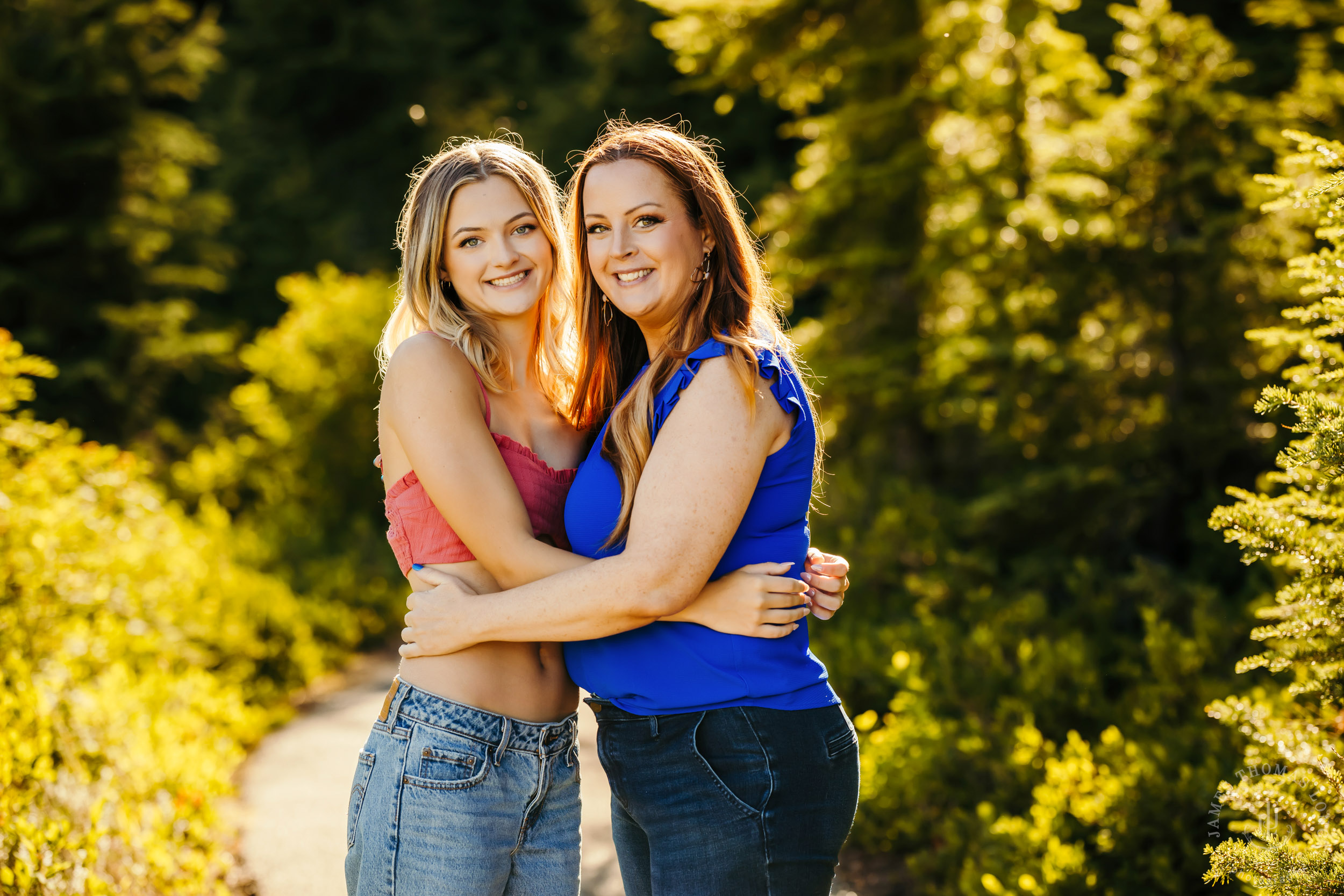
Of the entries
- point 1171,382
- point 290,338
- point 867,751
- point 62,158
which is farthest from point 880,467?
point 62,158

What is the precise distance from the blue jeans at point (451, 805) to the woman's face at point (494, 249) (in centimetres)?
90

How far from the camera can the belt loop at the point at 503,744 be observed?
191 cm

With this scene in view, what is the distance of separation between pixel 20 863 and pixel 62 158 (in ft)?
37.6

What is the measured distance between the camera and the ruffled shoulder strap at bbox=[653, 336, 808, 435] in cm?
183

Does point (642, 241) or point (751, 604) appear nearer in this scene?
point (751, 604)

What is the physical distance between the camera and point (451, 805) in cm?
184

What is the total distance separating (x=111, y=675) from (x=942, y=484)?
5.86 m

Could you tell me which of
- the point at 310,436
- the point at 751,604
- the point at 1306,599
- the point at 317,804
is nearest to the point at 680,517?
the point at 751,604

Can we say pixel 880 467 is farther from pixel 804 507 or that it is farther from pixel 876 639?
pixel 804 507

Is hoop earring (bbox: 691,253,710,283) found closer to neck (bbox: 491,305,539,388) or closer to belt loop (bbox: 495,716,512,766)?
neck (bbox: 491,305,539,388)

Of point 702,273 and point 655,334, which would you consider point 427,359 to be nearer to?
point 655,334

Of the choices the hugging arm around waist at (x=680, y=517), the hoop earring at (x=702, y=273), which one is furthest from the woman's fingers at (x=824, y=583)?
the hoop earring at (x=702, y=273)

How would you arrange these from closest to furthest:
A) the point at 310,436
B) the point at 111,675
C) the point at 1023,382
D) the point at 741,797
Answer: the point at 741,797 < the point at 111,675 < the point at 1023,382 < the point at 310,436

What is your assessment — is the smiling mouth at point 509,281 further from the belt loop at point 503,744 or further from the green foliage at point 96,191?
the green foliage at point 96,191
